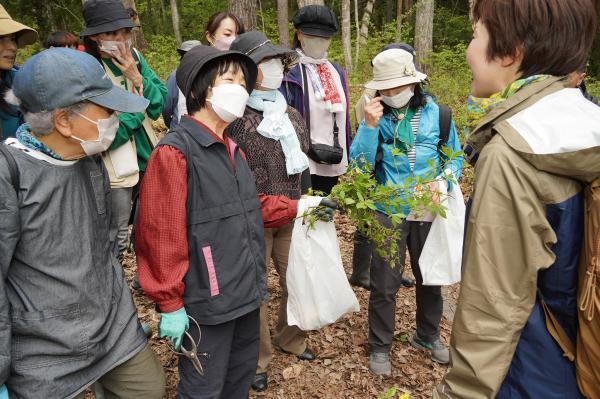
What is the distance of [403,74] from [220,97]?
1.56 metres

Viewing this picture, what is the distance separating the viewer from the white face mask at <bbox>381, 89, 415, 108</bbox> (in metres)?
3.46

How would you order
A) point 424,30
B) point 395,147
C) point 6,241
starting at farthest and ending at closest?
point 424,30 < point 395,147 < point 6,241

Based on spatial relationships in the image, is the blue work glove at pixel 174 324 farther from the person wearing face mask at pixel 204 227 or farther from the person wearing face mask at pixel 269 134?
the person wearing face mask at pixel 269 134

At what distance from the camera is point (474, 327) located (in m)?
1.52

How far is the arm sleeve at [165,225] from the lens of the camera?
7.63ft

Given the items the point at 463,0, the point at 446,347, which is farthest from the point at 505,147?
the point at 463,0

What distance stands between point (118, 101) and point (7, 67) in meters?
1.54

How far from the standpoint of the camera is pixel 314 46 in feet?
14.3

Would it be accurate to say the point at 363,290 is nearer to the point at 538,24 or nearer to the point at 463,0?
the point at 538,24

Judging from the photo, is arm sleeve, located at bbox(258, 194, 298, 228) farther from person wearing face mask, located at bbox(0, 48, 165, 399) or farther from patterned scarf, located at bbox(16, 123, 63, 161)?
patterned scarf, located at bbox(16, 123, 63, 161)

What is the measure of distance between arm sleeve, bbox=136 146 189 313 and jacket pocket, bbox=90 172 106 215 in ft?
0.63

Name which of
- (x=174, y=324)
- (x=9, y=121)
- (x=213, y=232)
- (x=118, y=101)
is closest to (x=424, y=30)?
(x=9, y=121)

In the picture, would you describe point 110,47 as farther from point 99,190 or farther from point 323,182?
point 323,182

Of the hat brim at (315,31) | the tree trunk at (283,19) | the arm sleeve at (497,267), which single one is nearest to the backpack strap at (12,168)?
the arm sleeve at (497,267)
